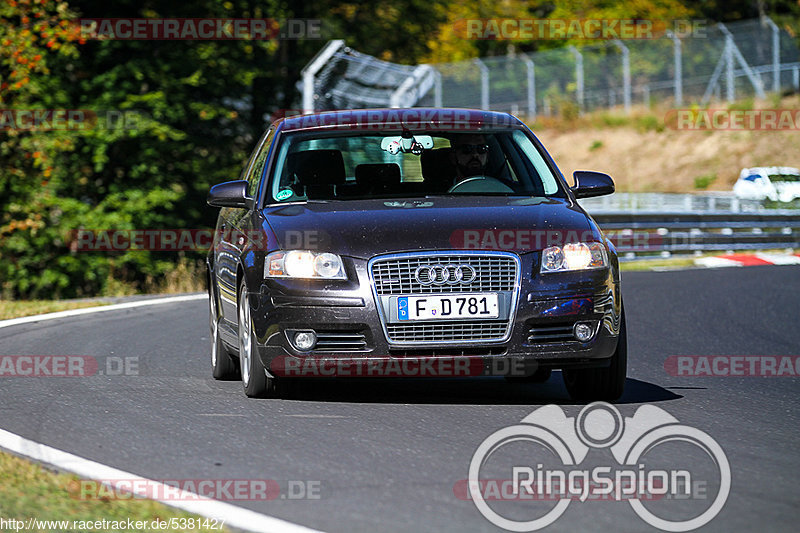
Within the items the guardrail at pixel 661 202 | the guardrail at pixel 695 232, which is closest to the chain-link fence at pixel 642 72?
the guardrail at pixel 661 202

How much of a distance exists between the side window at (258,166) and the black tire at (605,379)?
2362 millimetres

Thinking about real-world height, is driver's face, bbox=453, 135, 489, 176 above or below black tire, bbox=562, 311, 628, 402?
above

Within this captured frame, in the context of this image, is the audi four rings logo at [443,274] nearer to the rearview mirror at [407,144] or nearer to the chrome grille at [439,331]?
the chrome grille at [439,331]

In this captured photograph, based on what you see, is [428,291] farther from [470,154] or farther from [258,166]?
[258,166]

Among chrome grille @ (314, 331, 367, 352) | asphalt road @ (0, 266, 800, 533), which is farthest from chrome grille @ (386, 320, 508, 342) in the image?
asphalt road @ (0, 266, 800, 533)

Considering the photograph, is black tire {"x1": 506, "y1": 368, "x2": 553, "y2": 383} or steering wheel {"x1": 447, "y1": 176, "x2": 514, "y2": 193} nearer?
steering wheel {"x1": 447, "y1": 176, "x2": 514, "y2": 193}

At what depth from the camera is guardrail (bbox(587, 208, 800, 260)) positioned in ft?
87.2

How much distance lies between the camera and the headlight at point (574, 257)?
7.82 metres

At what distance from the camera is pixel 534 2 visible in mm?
71812

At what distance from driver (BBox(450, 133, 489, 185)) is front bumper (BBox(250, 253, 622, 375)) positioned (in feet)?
4.40

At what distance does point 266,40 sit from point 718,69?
16295mm

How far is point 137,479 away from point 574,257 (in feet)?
9.95

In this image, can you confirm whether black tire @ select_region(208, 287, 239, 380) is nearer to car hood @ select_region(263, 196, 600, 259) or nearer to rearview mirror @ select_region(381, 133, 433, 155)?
car hood @ select_region(263, 196, 600, 259)

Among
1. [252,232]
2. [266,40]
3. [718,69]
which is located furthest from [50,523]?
[718,69]
